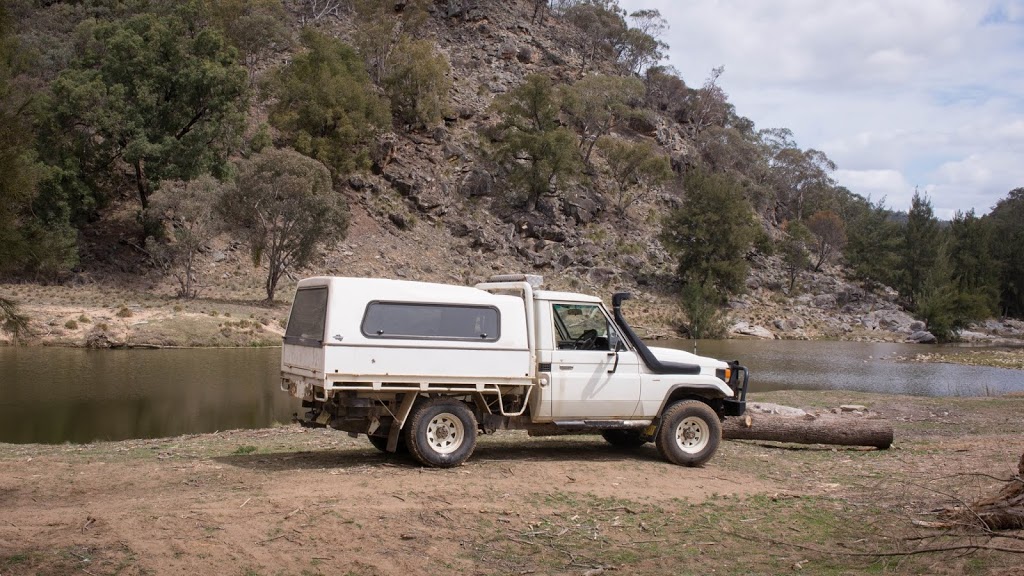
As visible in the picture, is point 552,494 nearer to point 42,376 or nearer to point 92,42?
point 42,376

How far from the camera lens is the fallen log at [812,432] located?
15.1 metres

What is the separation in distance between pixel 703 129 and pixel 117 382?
324 ft

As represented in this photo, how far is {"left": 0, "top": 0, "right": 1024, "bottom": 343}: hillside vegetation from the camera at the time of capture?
50969 mm

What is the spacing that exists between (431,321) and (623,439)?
4.51m

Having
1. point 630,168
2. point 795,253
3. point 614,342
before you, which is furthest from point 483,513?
point 795,253

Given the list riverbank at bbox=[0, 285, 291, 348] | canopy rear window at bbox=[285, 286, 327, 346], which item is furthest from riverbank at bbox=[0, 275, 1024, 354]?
canopy rear window at bbox=[285, 286, 327, 346]

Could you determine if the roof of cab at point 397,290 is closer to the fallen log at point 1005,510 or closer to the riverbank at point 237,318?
the riverbank at point 237,318

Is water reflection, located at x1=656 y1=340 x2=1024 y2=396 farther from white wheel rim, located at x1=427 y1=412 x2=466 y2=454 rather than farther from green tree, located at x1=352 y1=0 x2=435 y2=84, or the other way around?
green tree, located at x1=352 y1=0 x2=435 y2=84

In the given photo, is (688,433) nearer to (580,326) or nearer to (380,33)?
(580,326)

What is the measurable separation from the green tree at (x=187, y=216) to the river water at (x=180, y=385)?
12.0 meters

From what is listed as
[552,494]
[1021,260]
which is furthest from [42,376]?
[1021,260]

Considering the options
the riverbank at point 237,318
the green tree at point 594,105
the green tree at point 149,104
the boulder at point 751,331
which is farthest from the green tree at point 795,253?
the green tree at point 149,104

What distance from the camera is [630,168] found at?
82125 millimetres

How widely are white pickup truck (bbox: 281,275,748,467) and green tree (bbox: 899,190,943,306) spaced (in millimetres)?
77889
